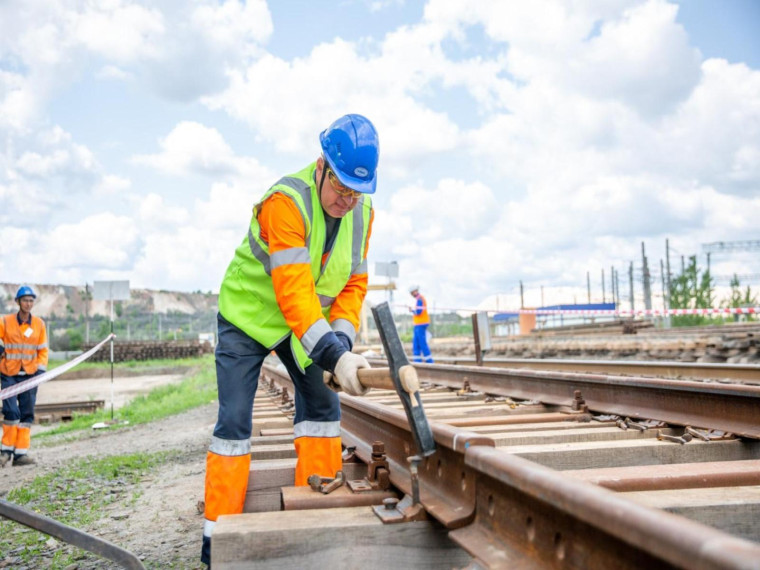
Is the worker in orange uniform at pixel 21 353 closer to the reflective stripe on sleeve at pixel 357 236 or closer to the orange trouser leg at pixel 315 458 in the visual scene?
the orange trouser leg at pixel 315 458

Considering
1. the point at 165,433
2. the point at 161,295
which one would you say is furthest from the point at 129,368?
the point at 161,295

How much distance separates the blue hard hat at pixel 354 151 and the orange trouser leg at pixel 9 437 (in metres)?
6.52

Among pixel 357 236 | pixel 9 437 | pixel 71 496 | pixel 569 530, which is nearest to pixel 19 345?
pixel 9 437

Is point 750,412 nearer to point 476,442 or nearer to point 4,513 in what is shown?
point 476,442

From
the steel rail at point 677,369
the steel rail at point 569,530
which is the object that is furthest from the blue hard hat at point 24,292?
the steel rail at point 569,530

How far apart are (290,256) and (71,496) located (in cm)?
335

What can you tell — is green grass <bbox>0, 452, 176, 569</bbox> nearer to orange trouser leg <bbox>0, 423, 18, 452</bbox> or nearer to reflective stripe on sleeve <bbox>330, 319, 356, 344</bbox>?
orange trouser leg <bbox>0, 423, 18, 452</bbox>

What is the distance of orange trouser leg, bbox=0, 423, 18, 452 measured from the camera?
7.66m

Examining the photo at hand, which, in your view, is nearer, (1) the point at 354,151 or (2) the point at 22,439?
(1) the point at 354,151

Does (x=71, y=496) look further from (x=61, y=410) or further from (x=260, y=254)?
(x=61, y=410)

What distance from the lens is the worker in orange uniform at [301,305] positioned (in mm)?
2688

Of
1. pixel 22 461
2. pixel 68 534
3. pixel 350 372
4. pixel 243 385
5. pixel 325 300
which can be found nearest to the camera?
pixel 68 534

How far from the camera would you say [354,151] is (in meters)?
2.76

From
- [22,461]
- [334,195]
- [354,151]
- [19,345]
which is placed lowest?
[22,461]
